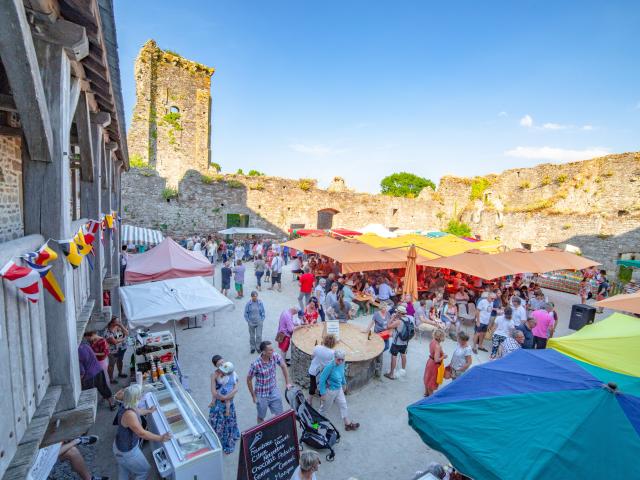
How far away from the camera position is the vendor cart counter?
3.48 metres

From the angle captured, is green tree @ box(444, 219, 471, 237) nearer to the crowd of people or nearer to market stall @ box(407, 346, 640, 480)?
the crowd of people

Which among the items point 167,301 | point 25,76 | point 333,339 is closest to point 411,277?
point 333,339

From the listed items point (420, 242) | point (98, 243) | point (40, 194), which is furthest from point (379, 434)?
point (420, 242)

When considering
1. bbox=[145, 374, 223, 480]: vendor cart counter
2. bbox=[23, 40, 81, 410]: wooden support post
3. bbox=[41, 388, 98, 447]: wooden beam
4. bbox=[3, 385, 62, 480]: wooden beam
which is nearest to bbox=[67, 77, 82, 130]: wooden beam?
bbox=[23, 40, 81, 410]: wooden support post

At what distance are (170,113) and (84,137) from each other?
19.9m

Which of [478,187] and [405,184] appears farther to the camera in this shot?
[405,184]

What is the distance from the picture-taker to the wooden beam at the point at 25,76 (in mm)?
1882

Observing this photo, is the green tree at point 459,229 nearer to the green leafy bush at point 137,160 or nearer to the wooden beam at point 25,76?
the green leafy bush at point 137,160

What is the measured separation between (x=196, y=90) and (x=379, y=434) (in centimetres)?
2376

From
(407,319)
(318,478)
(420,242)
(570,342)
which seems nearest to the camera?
(318,478)

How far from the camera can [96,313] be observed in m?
5.76

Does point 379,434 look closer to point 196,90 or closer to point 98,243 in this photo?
point 98,243

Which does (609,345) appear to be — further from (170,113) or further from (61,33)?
(170,113)

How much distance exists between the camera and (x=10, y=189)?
9.26 ft
